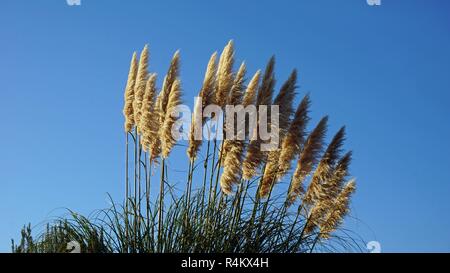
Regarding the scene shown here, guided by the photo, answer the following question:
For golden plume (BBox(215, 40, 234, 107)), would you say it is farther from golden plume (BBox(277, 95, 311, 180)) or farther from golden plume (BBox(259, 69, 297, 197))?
golden plume (BBox(277, 95, 311, 180))

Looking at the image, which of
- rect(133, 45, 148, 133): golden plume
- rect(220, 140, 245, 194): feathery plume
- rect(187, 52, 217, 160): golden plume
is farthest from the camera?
rect(133, 45, 148, 133): golden plume

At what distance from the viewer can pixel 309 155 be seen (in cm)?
592

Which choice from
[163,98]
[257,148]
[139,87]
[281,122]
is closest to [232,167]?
[257,148]

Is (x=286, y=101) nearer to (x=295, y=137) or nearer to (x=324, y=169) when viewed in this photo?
(x=295, y=137)

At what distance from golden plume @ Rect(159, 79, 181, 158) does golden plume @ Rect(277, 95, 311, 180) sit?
1.00 meters

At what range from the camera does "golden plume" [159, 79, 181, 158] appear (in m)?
5.99

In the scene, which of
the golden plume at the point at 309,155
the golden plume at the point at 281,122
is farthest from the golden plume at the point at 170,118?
the golden plume at the point at 309,155

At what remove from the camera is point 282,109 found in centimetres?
597

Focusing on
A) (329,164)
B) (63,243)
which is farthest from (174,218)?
(329,164)

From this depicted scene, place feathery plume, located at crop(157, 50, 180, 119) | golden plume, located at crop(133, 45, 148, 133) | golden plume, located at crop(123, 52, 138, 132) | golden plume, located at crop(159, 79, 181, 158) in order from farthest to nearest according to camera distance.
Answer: golden plume, located at crop(123, 52, 138, 132), golden plume, located at crop(133, 45, 148, 133), feathery plume, located at crop(157, 50, 180, 119), golden plume, located at crop(159, 79, 181, 158)

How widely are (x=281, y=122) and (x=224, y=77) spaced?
0.65 meters

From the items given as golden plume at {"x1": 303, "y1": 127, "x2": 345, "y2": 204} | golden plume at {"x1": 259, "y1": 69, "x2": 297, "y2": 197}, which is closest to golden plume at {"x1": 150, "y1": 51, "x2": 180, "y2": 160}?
golden plume at {"x1": 259, "y1": 69, "x2": 297, "y2": 197}

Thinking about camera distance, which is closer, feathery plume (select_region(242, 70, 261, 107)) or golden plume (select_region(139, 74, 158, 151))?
feathery plume (select_region(242, 70, 261, 107))
